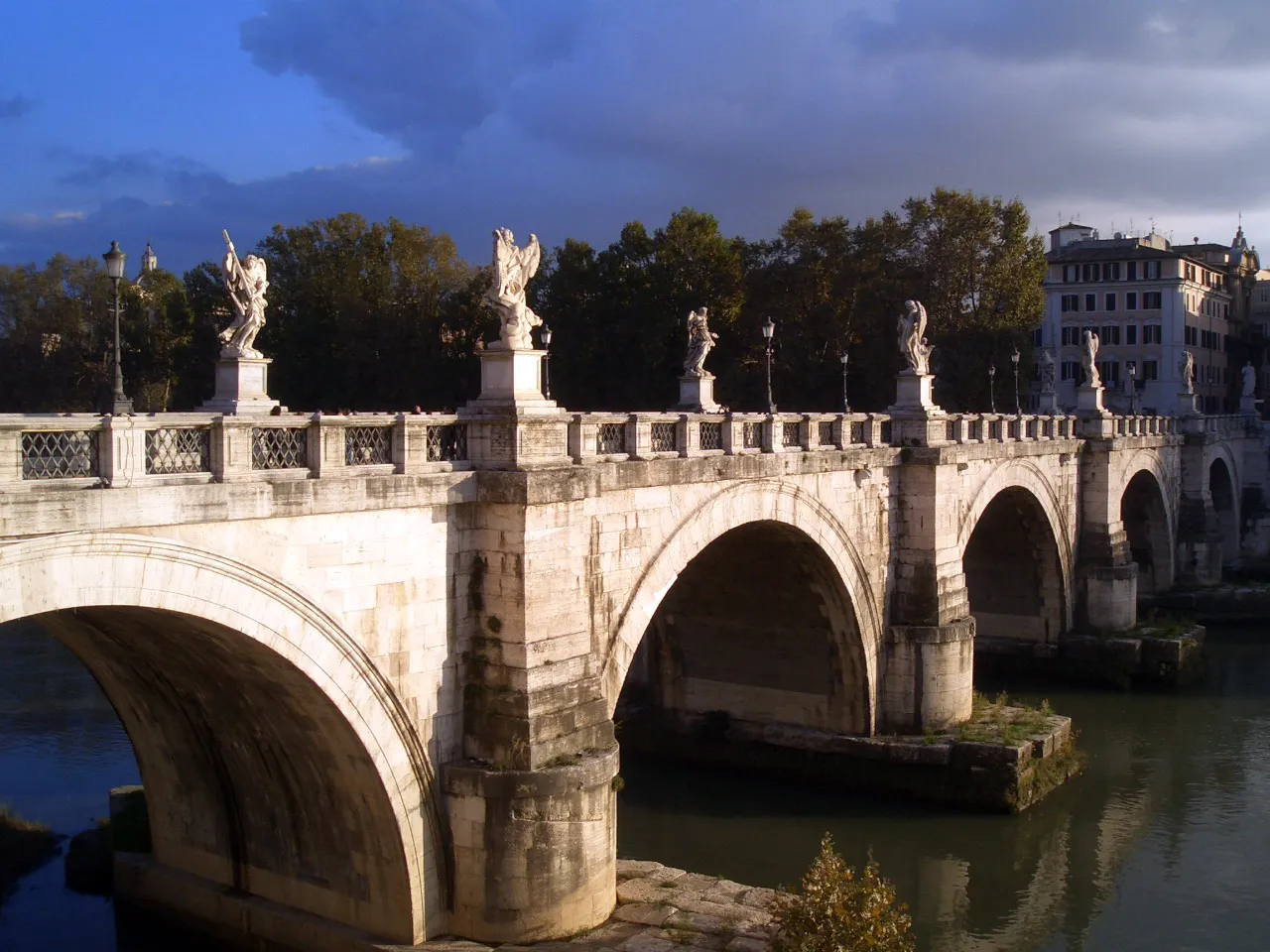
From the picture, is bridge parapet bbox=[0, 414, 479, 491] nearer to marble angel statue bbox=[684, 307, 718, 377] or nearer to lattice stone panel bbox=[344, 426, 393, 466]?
lattice stone panel bbox=[344, 426, 393, 466]

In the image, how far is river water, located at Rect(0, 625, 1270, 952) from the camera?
16438 millimetres

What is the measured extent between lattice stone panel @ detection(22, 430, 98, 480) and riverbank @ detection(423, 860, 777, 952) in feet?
20.0

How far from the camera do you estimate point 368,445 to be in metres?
12.0

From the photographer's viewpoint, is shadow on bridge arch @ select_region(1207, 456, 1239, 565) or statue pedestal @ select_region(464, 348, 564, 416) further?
shadow on bridge arch @ select_region(1207, 456, 1239, 565)

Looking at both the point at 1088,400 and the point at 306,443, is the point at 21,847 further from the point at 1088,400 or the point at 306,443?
the point at 1088,400

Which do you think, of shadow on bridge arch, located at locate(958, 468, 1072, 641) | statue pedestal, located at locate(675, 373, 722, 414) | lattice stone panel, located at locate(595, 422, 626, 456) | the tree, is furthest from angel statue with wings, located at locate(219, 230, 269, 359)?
the tree

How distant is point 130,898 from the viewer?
15203mm

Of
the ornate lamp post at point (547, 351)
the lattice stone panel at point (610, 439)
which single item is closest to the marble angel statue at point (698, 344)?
the ornate lamp post at point (547, 351)

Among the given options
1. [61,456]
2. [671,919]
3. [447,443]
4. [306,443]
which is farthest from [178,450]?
[671,919]

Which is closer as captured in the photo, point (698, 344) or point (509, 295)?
point (509, 295)

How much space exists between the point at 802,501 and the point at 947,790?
5499 mm

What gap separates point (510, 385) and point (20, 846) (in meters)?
10.5

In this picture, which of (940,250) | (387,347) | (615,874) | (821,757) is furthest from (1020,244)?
(615,874)

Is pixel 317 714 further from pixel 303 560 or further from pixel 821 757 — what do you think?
pixel 821 757
